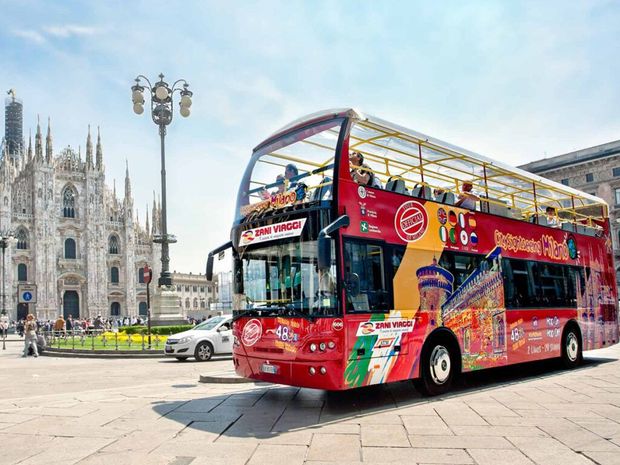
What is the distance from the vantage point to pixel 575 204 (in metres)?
12.3

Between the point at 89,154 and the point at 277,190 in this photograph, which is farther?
the point at 89,154

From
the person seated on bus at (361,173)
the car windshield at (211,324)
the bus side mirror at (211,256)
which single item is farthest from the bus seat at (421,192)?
the car windshield at (211,324)

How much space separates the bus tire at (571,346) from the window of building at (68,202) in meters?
63.1

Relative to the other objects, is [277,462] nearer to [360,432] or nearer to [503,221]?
[360,432]

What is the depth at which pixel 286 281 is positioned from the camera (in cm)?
689

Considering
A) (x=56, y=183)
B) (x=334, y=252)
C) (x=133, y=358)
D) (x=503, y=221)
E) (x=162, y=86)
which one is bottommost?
(x=133, y=358)

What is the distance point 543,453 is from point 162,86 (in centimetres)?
1913

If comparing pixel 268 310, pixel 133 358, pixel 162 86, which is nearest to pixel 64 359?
pixel 133 358

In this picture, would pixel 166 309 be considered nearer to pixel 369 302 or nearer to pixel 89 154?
pixel 369 302

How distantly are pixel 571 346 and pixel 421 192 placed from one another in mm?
5336

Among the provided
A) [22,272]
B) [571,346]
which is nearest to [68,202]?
[22,272]

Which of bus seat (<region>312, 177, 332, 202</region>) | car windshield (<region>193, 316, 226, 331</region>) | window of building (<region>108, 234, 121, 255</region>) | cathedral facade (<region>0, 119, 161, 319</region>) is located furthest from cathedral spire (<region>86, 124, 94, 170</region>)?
bus seat (<region>312, 177, 332, 202</region>)

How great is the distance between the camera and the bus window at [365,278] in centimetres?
657

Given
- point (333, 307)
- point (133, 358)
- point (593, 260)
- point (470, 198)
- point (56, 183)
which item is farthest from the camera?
point (56, 183)
